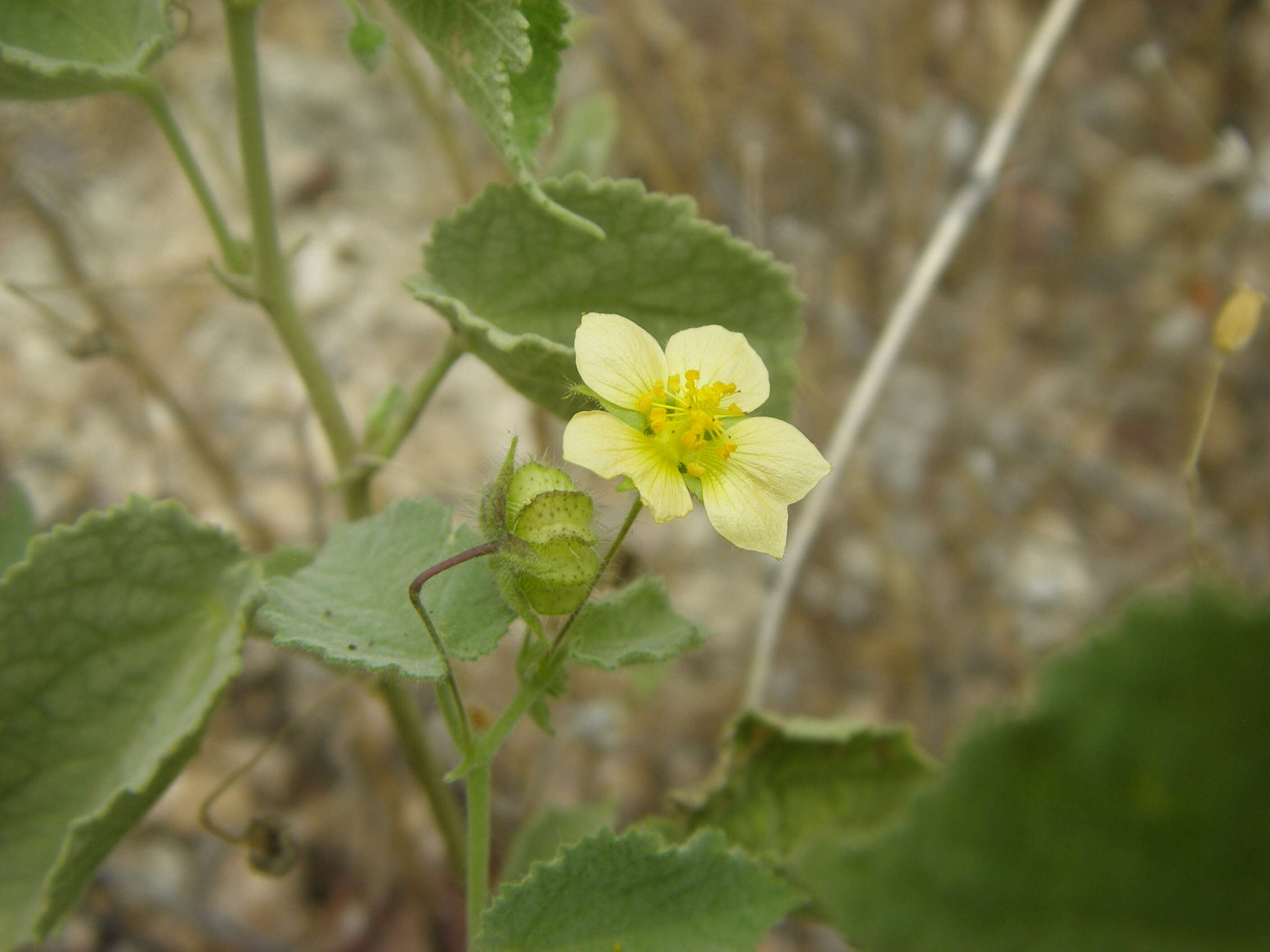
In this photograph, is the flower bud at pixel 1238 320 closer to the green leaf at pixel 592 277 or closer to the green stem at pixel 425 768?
the green leaf at pixel 592 277

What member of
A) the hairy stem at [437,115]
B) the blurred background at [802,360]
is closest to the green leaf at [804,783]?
the blurred background at [802,360]

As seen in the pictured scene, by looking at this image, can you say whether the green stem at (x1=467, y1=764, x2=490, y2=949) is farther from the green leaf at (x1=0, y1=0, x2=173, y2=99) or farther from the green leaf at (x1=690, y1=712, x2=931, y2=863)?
the green leaf at (x1=0, y1=0, x2=173, y2=99)

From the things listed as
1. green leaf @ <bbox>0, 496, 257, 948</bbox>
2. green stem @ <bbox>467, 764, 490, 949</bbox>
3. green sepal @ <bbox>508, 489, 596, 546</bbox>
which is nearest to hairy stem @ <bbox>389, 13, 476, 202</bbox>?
green leaf @ <bbox>0, 496, 257, 948</bbox>

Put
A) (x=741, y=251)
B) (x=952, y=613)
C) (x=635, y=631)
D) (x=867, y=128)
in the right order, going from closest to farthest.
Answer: (x=635, y=631) → (x=741, y=251) → (x=952, y=613) → (x=867, y=128)

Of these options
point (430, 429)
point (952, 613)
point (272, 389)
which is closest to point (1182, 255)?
point (952, 613)

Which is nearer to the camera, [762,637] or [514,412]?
[762,637]

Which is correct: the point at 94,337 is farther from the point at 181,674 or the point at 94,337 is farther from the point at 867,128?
the point at 867,128
